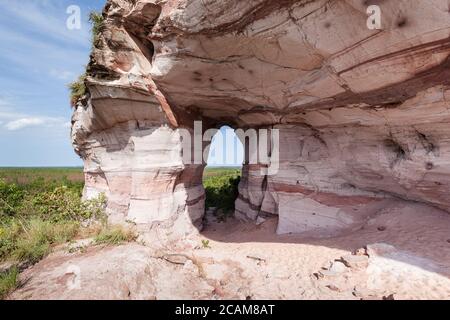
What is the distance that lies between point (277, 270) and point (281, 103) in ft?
14.4

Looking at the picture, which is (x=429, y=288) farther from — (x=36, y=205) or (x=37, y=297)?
(x=36, y=205)

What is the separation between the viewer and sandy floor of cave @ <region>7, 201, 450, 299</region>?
4238 millimetres

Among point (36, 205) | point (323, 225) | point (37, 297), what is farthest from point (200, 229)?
point (37, 297)

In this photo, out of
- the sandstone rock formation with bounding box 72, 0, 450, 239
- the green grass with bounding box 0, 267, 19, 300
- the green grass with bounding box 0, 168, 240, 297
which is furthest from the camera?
the green grass with bounding box 0, 168, 240, 297

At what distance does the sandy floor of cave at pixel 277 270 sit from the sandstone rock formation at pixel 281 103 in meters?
0.97

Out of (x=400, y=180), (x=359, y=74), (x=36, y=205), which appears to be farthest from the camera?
(x=36, y=205)

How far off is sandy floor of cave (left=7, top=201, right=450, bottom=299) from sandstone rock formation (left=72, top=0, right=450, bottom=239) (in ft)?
3.17

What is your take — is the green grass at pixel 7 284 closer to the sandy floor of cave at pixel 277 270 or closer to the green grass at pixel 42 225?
the green grass at pixel 42 225

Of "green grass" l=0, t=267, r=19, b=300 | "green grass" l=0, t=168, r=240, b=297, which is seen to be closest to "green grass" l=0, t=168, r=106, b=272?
"green grass" l=0, t=168, r=240, b=297

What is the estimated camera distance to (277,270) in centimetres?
554

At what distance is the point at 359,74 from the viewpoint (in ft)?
17.5

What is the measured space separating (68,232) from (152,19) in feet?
19.0

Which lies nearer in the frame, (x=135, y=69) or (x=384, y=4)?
(x=384, y=4)

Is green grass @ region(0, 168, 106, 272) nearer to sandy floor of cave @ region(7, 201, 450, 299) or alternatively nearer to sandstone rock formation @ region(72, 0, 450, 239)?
sandy floor of cave @ region(7, 201, 450, 299)
